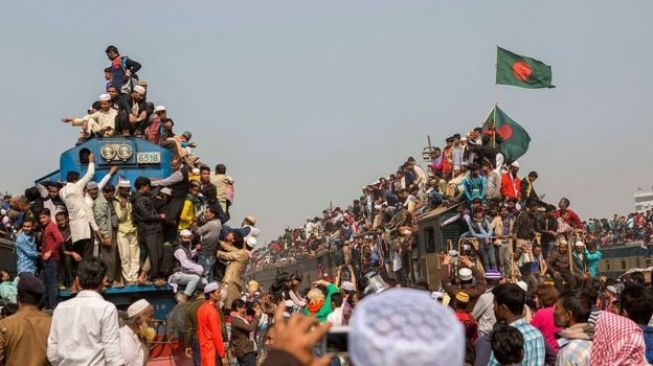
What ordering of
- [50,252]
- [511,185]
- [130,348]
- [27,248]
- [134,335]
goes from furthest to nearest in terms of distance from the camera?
[511,185] → [50,252] → [27,248] → [134,335] → [130,348]

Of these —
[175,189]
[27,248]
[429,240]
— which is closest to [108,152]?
[175,189]

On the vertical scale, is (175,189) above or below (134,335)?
above

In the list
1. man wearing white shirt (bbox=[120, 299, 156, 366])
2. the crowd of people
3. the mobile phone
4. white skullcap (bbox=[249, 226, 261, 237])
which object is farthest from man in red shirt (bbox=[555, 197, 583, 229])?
the mobile phone

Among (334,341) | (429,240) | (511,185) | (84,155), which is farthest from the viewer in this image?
(429,240)

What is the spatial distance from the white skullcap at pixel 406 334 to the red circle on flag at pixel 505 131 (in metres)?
26.7

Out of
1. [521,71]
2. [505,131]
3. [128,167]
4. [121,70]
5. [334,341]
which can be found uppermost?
[521,71]

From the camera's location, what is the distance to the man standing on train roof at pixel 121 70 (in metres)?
17.0

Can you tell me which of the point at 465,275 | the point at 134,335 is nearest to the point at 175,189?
the point at 465,275

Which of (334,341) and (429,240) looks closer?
(334,341)

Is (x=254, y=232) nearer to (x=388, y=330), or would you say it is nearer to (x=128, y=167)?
(x=128, y=167)

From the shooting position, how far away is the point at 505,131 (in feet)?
93.2

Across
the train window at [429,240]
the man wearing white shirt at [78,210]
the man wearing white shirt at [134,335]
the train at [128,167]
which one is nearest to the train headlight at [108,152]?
the train at [128,167]

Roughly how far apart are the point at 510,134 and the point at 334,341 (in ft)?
87.7

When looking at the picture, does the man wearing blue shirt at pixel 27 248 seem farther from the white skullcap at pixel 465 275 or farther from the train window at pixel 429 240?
the train window at pixel 429 240
